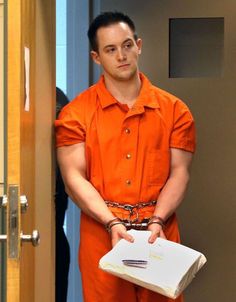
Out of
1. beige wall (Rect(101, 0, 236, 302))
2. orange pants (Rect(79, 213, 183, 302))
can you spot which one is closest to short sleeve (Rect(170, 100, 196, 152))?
orange pants (Rect(79, 213, 183, 302))

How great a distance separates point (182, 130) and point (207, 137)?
907 millimetres

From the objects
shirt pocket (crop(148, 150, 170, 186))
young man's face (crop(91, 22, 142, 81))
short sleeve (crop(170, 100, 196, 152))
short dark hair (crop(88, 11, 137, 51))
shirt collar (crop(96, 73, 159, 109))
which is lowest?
shirt pocket (crop(148, 150, 170, 186))

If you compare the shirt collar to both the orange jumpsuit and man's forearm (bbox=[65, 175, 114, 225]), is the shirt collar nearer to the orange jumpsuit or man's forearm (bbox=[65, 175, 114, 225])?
the orange jumpsuit

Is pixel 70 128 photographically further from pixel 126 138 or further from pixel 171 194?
pixel 171 194

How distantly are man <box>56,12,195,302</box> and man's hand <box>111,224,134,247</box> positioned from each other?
0.06ft

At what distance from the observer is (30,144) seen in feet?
6.05

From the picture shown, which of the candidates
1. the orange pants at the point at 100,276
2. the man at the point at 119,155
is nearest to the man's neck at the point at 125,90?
the man at the point at 119,155

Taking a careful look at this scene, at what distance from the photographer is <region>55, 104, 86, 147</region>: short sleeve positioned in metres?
2.12

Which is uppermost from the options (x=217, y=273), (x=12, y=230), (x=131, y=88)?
(x=131, y=88)

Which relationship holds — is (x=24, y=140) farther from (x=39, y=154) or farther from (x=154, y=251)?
(x=154, y=251)

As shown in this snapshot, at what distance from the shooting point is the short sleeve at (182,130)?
216 centimetres

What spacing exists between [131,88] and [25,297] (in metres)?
0.80

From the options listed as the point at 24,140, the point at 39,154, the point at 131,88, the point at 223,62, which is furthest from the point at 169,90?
the point at 24,140

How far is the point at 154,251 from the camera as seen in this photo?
198cm
